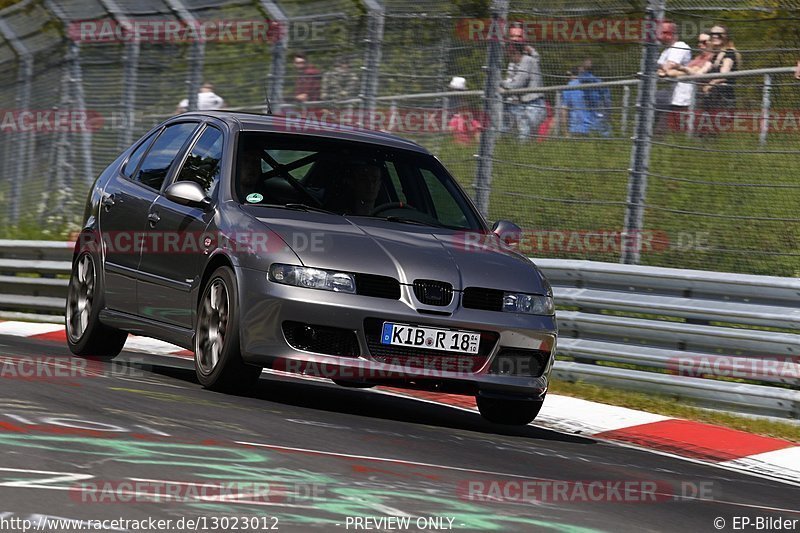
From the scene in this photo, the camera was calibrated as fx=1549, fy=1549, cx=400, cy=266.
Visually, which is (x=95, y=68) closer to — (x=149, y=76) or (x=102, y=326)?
(x=149, y=76)

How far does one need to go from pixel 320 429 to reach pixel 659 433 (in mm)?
2538

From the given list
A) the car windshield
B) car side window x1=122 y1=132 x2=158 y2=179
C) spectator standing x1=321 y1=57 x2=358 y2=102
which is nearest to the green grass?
the car windshield

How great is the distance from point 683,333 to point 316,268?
334cm

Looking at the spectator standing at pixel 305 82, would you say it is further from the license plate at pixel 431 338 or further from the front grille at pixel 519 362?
the license plate at pixel 431 338

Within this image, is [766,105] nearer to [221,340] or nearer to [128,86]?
[221,340]

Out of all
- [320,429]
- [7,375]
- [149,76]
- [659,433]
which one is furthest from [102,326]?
[149,76]

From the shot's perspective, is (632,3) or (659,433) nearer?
(659,433)

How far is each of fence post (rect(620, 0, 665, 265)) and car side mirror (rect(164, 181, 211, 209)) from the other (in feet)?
12.3

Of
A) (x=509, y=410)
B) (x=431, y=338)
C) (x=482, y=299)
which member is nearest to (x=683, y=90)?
(x=509, y=410)

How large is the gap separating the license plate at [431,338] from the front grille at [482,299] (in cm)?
16

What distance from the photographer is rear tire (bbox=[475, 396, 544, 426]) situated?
338 inches

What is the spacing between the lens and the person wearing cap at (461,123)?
12.7 meters

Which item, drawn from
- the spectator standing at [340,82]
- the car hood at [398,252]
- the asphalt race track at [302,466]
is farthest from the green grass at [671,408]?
the spectator standing at [340,82]

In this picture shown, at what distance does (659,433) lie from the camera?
899 centimetres
